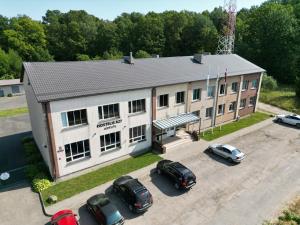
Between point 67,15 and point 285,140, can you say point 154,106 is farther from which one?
point 67,15

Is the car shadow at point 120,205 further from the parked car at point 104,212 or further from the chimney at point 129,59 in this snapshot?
the chimney at point 129,59

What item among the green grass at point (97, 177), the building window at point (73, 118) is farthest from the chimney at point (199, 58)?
the building window at point (73, 118)

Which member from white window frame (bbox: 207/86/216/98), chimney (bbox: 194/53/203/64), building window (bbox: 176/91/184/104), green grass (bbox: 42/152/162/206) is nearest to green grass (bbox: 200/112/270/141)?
white window frame (bbox: 207/86/216/98)

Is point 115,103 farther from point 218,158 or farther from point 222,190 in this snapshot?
point 218,158

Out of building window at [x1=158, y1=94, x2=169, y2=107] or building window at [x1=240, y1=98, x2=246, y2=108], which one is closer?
building window at [x1=158, y1=94, x2=169, y2=107]

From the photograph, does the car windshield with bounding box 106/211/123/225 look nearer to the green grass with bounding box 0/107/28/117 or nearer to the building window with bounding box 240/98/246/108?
Answer: the building window with bounding box 240/98/246/108
